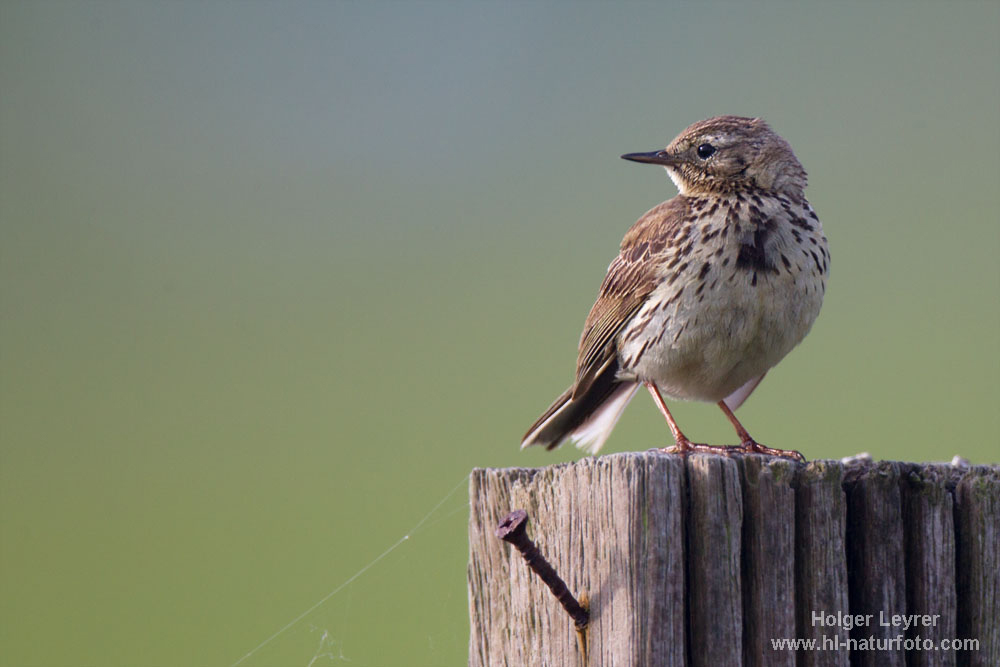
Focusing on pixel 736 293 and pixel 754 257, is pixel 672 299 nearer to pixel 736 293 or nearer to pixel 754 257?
pixel 736 293

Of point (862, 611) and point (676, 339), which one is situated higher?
point (676, 339)

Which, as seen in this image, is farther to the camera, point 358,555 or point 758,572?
point 358,555

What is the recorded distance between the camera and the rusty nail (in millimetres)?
2656

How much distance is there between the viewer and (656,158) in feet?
17.2

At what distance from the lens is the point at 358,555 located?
27.6 feet

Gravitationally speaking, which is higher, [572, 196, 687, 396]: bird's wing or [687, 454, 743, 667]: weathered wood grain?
[572, 196, 687, 396]: bird's wing

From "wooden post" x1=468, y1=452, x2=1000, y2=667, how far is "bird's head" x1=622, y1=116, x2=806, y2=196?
2252mm

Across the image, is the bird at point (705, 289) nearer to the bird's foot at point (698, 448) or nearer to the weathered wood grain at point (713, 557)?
the bird's foot at point (698, 448)

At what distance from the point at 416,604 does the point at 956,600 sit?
15.1 ft

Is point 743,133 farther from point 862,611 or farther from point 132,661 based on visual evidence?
point 132,661

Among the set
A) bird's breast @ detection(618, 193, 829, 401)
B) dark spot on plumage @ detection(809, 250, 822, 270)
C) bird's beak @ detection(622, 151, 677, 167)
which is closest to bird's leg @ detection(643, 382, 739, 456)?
bird's breast @ detection(618, 193, 829, 401)

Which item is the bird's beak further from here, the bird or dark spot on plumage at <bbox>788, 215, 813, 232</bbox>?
dark spot on plumage at <bbox>788, 215, 813, 232</bbox>

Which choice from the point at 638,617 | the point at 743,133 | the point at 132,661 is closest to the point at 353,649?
the point at 132,661

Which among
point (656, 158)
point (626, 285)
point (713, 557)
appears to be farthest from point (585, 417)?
point (713, 557)
